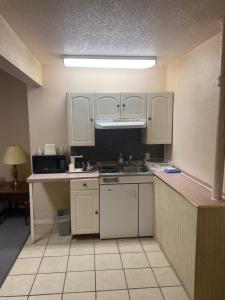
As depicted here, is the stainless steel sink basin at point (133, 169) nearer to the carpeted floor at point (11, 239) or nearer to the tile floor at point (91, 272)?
the tile floor at point (91, 272)

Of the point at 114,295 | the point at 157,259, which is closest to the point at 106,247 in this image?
the point at 157,259

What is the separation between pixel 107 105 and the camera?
3262mm

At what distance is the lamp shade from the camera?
355cm

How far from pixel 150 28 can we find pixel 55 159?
208 cm

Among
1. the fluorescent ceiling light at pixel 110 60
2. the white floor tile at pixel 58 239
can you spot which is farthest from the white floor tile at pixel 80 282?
the fluorescent ceiling light at pixel 110 60

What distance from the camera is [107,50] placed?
264cm

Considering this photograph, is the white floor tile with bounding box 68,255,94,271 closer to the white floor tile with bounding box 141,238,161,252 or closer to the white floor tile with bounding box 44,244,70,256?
the white floor tile with bounding box 44,244,70,256

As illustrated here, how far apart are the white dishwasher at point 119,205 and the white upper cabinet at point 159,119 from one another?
0.64m

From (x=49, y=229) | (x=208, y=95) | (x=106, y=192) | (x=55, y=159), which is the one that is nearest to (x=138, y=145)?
(x=106, y=192)

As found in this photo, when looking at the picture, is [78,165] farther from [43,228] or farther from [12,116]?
[12,116]

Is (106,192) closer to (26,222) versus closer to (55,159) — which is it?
(55,159)

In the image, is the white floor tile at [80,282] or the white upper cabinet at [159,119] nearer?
the white floor tile at [80,282]

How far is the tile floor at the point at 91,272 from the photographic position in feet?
7.11

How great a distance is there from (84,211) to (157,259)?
1.05 metres
